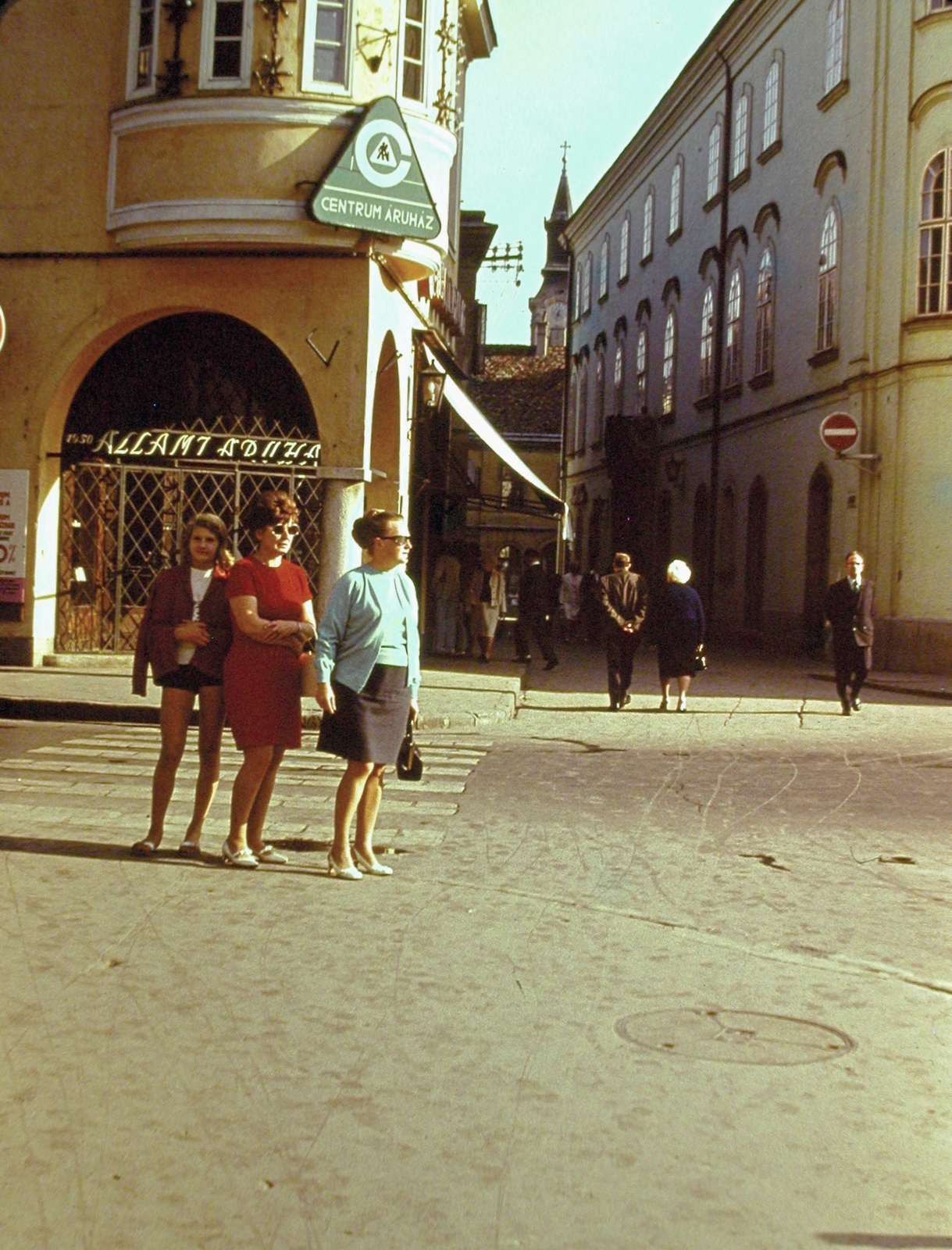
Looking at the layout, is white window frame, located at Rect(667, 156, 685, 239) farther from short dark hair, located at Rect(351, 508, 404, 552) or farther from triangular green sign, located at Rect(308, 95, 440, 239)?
short dark hair, located at Rect(351, 508, 404, 552)

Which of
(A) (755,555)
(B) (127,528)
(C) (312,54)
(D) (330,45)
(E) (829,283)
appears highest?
(D) (330,45)

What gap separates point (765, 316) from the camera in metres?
37.7

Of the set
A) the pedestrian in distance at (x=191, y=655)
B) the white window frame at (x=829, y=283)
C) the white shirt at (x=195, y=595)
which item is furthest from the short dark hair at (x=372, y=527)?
the white window frame at (x=829, y=283)

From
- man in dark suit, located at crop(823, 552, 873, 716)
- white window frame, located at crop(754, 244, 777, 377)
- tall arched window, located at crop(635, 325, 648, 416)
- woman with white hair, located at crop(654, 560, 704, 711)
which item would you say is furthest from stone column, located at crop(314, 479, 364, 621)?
tall arched window, located at crop(635, 325, 648, 416)

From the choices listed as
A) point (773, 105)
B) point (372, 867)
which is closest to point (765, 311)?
point (773, 105)

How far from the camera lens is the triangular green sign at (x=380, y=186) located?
64.0 feet

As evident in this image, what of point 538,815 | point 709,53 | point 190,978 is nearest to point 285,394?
point 538,815

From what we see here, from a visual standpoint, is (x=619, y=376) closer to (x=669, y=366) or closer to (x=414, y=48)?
(x=669, y=366)

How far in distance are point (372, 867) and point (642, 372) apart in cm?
4357

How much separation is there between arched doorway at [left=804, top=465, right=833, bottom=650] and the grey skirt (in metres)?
25.4

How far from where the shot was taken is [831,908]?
815 centimetres

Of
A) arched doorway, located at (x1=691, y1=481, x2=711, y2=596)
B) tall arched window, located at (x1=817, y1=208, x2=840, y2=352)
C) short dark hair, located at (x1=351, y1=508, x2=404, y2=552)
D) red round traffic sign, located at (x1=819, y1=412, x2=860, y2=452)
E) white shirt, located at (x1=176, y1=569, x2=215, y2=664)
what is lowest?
white shirt, located at (x1=176, y1=569, x2=215, y2=664)

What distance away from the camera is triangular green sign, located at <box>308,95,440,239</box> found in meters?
19.5

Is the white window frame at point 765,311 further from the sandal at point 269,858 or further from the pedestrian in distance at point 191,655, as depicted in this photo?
the sandal at point 269,858
